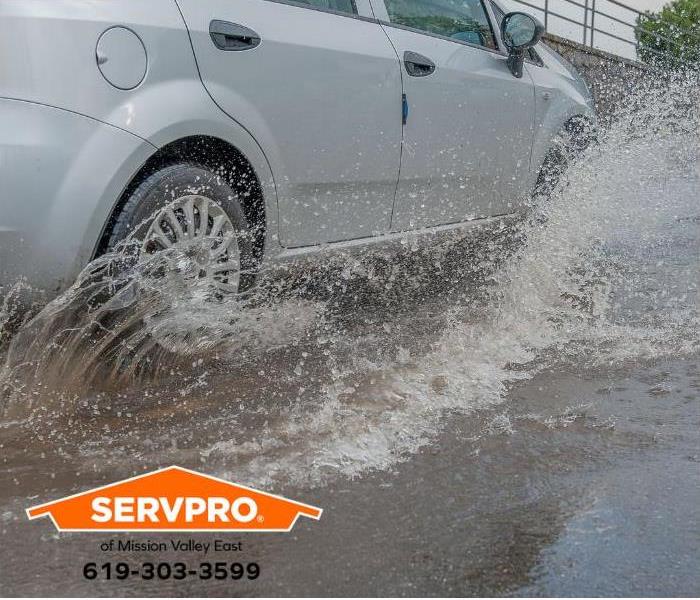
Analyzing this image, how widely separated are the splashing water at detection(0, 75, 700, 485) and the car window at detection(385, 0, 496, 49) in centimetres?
101

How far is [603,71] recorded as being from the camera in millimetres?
16828

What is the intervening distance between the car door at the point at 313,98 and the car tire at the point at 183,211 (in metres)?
0.22

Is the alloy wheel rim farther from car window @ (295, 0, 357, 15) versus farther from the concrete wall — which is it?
the concrete wall

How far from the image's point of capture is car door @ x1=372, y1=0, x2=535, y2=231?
4.23 meters

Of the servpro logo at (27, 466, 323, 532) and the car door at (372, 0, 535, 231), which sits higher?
the car door at (372, 0, 535, 231)

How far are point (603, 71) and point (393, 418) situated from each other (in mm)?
14961

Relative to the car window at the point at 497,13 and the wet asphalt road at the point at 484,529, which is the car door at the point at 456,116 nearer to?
the car window at the point at 497,13

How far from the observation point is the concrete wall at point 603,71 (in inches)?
597

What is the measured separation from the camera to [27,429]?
3.14 meters

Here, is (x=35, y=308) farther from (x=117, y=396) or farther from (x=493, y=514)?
(x=493, y=514)

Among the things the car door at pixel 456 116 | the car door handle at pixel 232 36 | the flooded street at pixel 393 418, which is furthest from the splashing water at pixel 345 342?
the car door handle at pixel 232 36

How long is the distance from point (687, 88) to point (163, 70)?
1685 cm

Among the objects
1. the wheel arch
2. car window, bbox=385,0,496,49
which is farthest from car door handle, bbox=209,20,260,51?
car window, bbox=385,0,496,49

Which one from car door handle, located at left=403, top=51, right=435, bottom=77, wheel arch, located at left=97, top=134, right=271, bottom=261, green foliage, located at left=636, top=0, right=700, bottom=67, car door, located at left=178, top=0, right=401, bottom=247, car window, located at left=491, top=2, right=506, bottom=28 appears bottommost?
wheel arch, located at left=97, top=134, right=271, bottom=261
